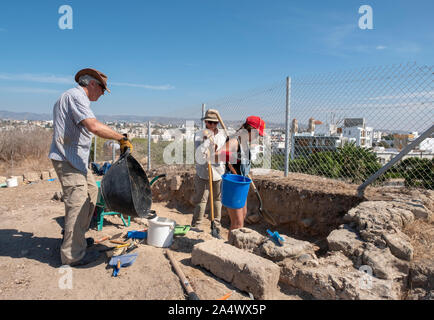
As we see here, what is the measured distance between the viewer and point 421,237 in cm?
296

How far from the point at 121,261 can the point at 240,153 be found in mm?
1945

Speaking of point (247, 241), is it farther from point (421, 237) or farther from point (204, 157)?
point (421, 237)

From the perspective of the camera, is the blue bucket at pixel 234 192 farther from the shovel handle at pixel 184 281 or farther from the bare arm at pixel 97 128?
the bare arm at pixel 97 128

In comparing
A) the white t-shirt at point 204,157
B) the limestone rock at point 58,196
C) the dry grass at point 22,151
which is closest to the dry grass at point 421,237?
the white t-shirt at point 204,157

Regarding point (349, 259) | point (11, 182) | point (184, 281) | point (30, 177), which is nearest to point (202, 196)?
point (184, 281)

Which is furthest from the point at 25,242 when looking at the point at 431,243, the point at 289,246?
the point at 431,243

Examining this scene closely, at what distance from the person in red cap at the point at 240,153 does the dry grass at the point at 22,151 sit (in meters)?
9.27

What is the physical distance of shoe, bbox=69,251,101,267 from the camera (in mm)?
2832

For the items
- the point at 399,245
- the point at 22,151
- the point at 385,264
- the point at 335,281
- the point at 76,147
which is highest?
the point at 76,147

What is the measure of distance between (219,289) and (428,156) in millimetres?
4662

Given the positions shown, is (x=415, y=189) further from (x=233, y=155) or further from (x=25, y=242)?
(x=25, y=242)

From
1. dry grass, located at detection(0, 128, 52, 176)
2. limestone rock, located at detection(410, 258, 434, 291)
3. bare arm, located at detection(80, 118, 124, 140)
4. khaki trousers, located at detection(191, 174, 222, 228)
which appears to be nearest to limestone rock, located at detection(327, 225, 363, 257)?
limestone rock, located at detection(410, 258, 434, 291)

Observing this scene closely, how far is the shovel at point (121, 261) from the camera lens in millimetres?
2686

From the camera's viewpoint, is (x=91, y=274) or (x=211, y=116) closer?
(x=91, y=274)
